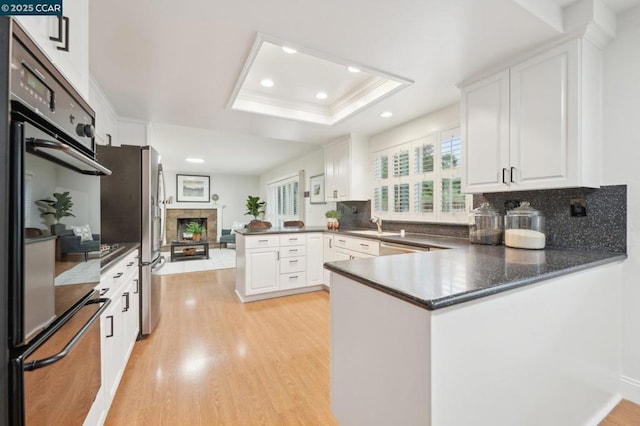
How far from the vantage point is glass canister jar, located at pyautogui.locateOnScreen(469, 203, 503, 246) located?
224cm

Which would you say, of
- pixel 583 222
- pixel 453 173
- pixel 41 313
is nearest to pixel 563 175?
pixel 583 222

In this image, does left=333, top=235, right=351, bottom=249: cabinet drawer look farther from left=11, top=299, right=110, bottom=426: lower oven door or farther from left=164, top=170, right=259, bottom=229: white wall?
left=164, top=170, right=259, bottom=229: white wall

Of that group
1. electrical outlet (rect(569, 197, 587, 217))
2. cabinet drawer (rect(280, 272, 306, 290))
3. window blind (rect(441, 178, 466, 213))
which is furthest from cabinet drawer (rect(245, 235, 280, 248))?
electrical outlet (rect(569, 197, 587, 217))

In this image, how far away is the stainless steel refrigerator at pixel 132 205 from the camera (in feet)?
7.93

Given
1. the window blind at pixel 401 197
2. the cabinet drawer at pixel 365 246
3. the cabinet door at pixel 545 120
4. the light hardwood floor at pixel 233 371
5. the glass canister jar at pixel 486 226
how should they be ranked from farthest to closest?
1. the window blind at pixel 401 197
2. the cabinet drawer at pixel 365 246
3. the glass canister jar at pixel 486 226
4. the cabinet door at pixel 545 120
5. the light hardwood floor at pixel 233 371

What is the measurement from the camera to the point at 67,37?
95 cm

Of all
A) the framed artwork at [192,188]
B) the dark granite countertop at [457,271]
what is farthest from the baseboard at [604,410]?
the framed artwork at [192,188]

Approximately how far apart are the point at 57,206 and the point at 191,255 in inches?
262

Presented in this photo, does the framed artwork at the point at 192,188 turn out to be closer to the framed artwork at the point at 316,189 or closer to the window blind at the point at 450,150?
the framed artwork at the point at 316,189

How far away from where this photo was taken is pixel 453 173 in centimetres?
296

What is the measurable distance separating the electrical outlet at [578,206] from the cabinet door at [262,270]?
304cm

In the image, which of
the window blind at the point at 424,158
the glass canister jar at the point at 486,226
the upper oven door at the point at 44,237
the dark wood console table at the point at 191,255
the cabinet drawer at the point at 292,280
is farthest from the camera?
the dark wood console table at the point at 191,255

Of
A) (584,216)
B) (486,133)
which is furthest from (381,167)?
(584,216)

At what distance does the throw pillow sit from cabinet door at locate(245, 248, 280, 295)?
252 centimetres
